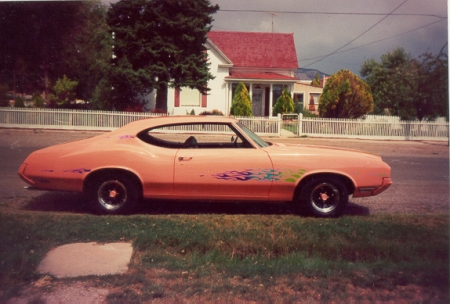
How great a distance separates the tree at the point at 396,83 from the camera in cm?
1087

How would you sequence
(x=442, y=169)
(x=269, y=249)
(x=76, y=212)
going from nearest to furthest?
(x=269, y=249), (x=76, y=212), (x=442, y=169)

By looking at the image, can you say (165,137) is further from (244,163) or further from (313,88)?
(313,88)

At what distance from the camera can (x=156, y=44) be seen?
53.4 feet

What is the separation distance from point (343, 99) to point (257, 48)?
7.26m

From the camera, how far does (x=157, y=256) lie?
4.54 meters

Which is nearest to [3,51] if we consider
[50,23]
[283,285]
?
[50,23]

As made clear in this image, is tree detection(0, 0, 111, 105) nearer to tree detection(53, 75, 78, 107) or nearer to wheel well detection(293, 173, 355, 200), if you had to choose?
tree detection(53, 75, 78, 107)

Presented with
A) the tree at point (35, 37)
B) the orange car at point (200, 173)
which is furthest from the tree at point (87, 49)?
the orange car at point (200, 173)

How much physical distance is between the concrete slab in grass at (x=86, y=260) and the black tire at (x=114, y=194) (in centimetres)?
103

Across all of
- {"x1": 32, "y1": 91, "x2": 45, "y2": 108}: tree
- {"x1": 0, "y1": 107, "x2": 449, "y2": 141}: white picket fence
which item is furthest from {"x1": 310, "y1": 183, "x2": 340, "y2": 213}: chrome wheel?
{"x1": 32, "y1": 91, "x2": 45, "y2": 108}: tree

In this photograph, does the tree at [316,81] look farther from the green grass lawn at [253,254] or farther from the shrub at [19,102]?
the green grass lawn at [253,254]

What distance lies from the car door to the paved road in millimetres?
591

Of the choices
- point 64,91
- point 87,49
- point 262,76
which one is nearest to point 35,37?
point 87,49

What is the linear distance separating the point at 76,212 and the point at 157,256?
6.88 feet
